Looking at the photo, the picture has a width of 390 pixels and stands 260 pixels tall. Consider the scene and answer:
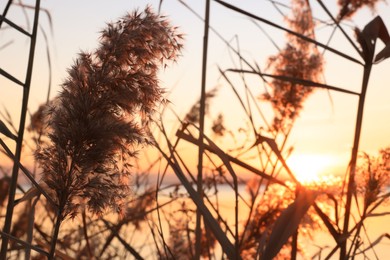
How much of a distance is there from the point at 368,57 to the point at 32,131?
6.28ft

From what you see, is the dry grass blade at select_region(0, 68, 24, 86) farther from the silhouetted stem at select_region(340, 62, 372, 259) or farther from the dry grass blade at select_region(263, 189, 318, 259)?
the silhouetted stem at select_region(340, 62, 372, 259)

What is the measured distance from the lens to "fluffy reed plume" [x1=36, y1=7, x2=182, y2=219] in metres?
1.21

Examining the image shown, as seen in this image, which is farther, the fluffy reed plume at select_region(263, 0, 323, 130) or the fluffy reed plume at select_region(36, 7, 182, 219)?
the fluffy reed plume at select_region(263, 0, 323, 130)

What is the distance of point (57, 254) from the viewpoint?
1.49 metres

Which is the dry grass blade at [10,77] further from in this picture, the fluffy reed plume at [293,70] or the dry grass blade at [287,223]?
the fluffy reed plume at [293,70]

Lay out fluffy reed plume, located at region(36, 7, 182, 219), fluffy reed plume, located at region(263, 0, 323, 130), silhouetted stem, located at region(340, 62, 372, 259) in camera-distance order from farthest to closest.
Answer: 1. fluffy reed plume, located at region(263, 0, 323, 130)
2. silhouetted stem, located at region(340, 62, 372, 259)
3. fluffy reed plume, located at region(36, 7, 182, 219)

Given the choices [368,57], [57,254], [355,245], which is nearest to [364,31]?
[368,57]

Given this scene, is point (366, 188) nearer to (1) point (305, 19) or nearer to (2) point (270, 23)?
(2) point (270, 23)

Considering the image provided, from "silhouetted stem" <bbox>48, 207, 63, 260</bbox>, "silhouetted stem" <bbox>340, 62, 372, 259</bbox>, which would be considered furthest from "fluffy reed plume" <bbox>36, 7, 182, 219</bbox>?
"silhouetted stem" <bbox>340, 62, 372, 259</bbox>

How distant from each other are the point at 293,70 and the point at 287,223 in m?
2.28

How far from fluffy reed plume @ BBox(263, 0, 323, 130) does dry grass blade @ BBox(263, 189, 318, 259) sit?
1676 millimetres

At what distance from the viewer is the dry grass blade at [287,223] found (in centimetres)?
109

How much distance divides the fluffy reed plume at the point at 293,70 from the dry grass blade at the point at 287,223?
1.68 metres

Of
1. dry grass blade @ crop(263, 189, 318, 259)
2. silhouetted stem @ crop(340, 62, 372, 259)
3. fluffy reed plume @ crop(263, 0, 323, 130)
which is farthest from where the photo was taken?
fluffy reed plume @ crop(263, 0, 323, 130)
